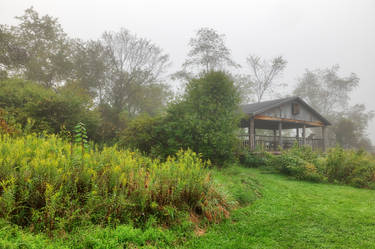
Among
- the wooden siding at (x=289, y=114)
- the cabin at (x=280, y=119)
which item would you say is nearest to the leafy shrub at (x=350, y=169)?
the cabin at (x=280, y=119)

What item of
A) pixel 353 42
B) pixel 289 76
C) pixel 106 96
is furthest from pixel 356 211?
pixel 353 42

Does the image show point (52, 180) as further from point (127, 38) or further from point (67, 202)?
point (127, 38)

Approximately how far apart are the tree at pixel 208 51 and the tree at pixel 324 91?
26.0 metres

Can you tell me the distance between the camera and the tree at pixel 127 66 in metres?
23.5

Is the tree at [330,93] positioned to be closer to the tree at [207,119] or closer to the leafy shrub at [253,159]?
the leafy shrub at [253,159]

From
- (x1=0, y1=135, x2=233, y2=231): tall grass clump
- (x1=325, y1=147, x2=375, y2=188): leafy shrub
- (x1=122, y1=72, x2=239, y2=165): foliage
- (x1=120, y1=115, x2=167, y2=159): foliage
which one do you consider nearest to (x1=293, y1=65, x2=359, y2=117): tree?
(x1=325, y1=147, x2=375, y2=188): leafy shrub

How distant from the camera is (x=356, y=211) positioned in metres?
4.52

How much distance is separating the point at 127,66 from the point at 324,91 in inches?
1761

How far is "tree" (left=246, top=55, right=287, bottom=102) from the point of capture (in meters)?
35.8

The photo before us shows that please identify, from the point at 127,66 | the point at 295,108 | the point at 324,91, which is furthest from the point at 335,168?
the point at 324,91

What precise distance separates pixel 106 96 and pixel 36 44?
841cm

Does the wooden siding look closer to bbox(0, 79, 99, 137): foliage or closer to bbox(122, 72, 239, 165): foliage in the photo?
bbox(122, 72, 239, 165): foliage

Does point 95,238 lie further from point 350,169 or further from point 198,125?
point 350,169

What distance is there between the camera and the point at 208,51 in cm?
2998
